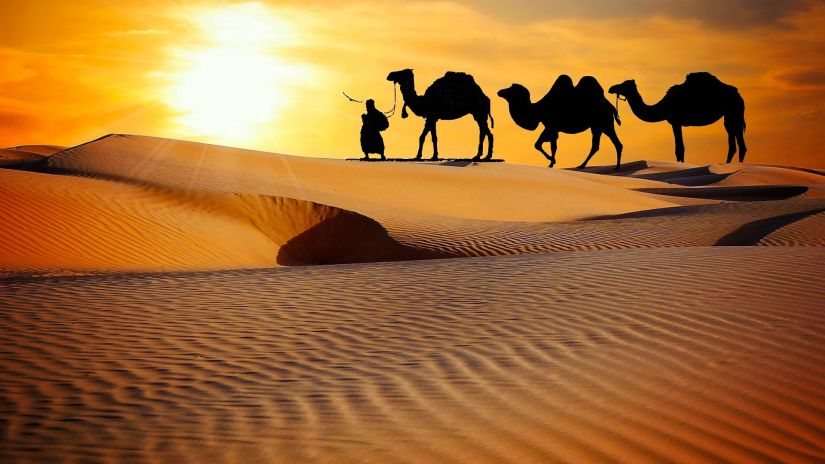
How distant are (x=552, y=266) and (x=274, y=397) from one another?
4.95 metres

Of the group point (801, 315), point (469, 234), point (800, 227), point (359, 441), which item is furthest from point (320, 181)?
point (359, 441)

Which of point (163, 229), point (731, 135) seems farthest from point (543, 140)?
point (163, 229)

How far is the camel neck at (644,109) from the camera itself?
38000 mm

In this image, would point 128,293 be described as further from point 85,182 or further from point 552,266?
point 85,182

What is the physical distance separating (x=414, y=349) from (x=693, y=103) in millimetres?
36546

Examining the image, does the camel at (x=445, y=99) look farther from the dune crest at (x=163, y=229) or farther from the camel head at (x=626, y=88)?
the dune crest at (x=163, y=229)

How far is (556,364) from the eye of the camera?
5039 mm

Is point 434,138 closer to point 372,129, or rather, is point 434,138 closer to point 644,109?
point 372,129

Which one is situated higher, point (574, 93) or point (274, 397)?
point (574, 93)

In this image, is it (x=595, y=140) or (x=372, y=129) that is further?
(x=595, y=140)

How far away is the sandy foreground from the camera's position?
3.95m

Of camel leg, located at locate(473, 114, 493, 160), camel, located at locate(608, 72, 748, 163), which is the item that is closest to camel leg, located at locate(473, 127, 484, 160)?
camel leg, located at locate(473, 114, 493, 160)

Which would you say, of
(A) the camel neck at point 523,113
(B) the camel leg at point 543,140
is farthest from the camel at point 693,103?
(A) the camel neck at point 523,113

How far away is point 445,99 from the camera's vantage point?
28.2 m
